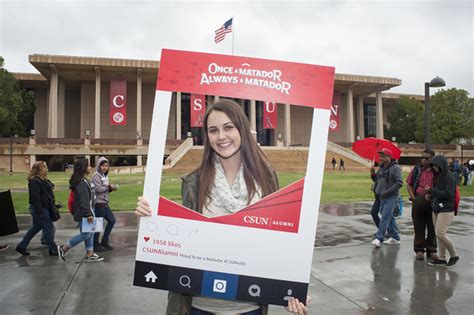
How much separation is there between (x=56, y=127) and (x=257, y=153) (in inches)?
2305

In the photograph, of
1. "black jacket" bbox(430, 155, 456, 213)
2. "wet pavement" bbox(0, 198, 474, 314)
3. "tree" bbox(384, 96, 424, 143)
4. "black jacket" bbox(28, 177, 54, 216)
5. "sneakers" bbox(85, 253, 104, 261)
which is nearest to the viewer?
"wet pavement" bbox(0, 198, 474, 314)

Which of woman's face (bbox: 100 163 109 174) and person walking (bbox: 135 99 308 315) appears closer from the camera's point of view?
person walking (bbox: 135 99 308 315)

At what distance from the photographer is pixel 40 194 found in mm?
7352

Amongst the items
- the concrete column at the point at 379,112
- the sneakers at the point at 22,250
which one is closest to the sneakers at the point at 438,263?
the sneakers at the point at 22,250

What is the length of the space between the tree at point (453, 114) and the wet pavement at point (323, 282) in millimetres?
52449

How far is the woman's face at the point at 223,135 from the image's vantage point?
2328 mm

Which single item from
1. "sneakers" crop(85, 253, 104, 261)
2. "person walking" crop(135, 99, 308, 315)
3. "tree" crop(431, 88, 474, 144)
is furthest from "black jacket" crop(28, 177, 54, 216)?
"tree" crop(431, 88, 474, 144)

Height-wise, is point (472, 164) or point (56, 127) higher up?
point (56, 127)

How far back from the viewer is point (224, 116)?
232 centimetres

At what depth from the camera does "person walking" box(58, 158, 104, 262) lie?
6.74 metres

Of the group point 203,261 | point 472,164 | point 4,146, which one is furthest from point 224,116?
point 4,146

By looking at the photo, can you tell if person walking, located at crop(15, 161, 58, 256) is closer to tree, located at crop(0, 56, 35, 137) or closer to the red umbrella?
the red umbrella

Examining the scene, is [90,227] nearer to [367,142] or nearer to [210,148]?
[210,148]

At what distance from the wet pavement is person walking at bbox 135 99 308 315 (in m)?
2.57
